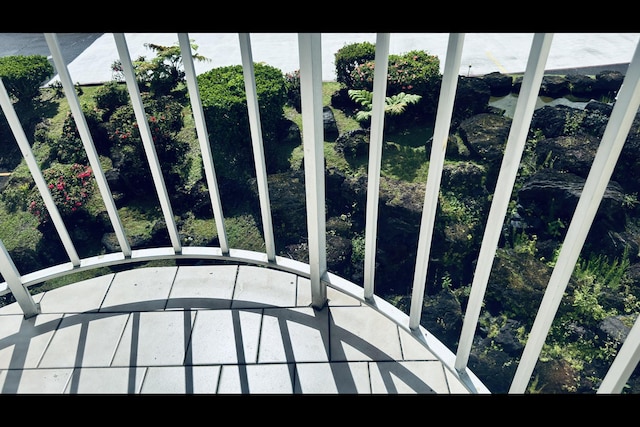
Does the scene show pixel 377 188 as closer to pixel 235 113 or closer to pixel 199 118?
pixel 199 118

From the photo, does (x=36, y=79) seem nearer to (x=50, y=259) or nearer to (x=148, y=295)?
(x=50, y=259)

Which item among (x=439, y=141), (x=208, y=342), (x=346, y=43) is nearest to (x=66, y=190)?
(x=208, y=342)

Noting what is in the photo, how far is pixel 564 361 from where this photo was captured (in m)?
4.96

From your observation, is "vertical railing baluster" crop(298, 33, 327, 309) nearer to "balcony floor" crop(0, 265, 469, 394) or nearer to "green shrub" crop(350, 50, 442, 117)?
"balcony floor" crop(0, 265, 469, 394)

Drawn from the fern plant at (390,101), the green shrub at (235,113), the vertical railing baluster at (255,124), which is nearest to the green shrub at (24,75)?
the green shrub at (235,113)

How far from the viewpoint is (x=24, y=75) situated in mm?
9484

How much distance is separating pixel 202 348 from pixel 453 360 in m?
1.61

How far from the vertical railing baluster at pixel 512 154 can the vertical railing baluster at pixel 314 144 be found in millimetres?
960

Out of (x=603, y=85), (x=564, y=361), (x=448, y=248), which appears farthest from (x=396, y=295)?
(x=603, y=85)

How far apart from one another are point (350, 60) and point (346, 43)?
3.56 m

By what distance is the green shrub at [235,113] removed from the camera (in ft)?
22.7

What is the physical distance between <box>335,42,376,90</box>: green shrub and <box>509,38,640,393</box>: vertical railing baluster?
7.37 meters

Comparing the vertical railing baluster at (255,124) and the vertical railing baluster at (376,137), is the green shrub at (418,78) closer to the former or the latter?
the vertical railing baluster at (255,124)

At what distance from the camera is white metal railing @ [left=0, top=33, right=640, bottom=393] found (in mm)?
1613
